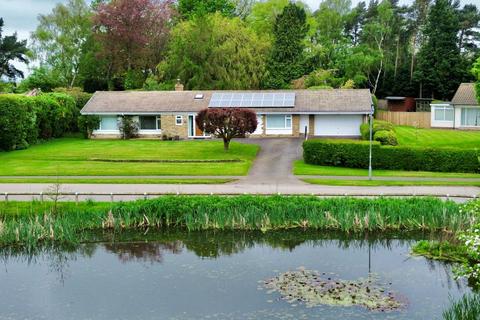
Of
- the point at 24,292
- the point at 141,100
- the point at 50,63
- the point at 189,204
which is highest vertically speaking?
the point at 50,63

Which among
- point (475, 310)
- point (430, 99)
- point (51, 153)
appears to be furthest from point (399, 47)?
point (475, 310)

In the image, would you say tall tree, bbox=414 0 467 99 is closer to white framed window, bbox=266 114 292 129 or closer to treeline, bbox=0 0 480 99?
treeline, bbox=0 0 480 99

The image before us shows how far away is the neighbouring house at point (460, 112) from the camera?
6406 cm

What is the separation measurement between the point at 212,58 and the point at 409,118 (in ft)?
72.1

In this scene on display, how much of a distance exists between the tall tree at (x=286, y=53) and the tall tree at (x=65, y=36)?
90.7 ft

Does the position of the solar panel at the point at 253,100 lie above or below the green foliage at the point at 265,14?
below

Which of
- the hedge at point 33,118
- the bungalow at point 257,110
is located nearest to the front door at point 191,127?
the bungalow at point 257,110

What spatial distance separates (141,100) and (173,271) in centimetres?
4010

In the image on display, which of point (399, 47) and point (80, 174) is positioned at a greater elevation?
point (399, 47)

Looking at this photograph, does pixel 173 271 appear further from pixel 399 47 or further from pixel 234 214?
pixel 399 47

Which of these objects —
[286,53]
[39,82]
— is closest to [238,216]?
[286,53]

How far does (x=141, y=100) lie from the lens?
59844 millimetres

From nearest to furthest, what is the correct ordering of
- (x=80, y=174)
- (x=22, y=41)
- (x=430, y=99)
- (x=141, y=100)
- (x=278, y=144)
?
(x=80, y=174), (x=278, y=144), (x=141, y=100), (x=430, y=99), (x=22, y=41)

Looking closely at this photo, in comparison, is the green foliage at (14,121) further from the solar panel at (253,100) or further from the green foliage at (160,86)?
the green foliage at (160,86)
